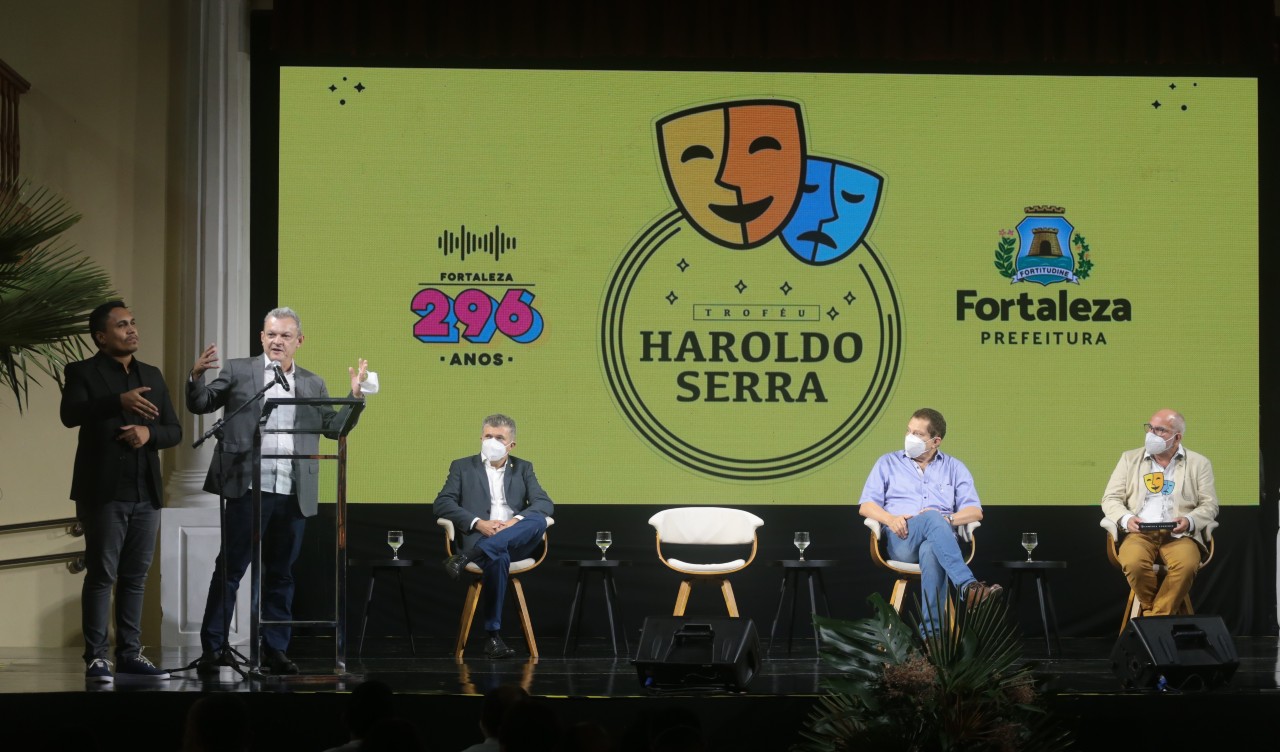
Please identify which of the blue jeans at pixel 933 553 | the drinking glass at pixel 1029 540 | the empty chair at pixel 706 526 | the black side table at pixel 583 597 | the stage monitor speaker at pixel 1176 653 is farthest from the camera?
the empty chair at pixel 706 526

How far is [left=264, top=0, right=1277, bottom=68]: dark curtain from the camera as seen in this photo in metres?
6.99

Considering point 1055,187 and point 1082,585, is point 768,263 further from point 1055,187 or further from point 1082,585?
point 1082,585

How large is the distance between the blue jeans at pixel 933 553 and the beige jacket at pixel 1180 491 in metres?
0.76

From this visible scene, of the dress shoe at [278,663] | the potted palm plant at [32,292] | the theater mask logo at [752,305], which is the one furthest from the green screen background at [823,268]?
the dress shoe at [278,663]

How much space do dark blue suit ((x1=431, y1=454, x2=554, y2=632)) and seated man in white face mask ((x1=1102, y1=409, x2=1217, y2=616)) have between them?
248 cm

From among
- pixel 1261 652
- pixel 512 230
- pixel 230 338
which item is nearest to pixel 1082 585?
pixel 1261 652

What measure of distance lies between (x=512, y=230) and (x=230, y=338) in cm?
144

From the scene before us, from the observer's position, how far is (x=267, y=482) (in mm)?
5023

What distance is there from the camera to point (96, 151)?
711cm

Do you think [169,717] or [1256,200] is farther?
[1256,200]

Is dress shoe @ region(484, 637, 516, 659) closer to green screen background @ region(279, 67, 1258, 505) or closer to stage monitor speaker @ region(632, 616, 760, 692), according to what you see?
green screen background @ region(279, 67, 1258, 505)

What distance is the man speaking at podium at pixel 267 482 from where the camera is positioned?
4.95m

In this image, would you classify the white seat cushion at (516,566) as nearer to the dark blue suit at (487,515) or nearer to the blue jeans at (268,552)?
the dark blue suit at (487,515)

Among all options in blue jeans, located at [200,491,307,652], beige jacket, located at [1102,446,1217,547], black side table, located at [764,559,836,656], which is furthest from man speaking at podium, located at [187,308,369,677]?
beige jacket, located at [1102,446,1217,547]
